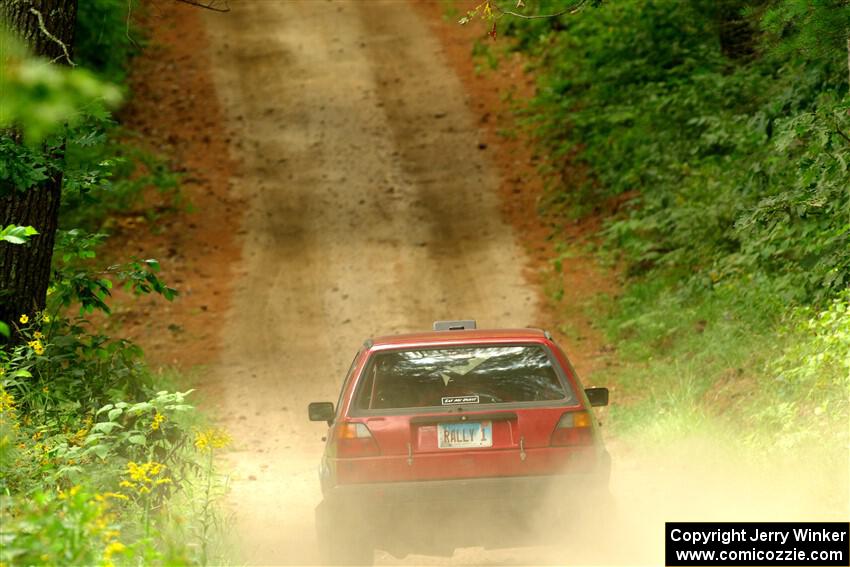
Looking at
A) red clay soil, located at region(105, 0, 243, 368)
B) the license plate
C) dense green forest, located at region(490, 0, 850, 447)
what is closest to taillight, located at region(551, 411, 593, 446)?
the license plate

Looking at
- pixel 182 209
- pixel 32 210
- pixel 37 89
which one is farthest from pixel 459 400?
pixel 182 209

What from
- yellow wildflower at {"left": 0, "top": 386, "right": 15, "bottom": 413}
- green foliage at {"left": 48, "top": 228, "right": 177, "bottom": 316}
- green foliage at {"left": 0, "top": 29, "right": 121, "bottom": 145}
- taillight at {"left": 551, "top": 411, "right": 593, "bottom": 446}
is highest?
green foliage at {"left": 0, "top": 29, "right": 121, "bottom": 145}

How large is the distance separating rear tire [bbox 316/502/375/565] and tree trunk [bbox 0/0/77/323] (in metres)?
3.11

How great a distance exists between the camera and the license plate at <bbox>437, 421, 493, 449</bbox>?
6645 mm

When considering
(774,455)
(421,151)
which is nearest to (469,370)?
→ (774,455)

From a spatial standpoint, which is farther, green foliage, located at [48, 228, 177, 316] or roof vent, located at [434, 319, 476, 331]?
green foliage, located at [48, 228, 177, 316]

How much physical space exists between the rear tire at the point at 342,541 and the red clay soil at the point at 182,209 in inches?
313

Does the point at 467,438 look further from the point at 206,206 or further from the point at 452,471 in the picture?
the point at 206,206

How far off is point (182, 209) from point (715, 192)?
10337 millimetres

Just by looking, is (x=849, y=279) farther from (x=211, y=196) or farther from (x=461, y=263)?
(x=211, y=196)

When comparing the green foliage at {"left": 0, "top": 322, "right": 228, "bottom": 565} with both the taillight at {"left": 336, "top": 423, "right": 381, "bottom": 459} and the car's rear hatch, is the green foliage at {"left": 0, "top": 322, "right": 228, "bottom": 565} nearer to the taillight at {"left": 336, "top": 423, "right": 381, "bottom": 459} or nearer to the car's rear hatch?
the taillight at {"left": 336, "top": 423, "right": 381, "bottom": 459}

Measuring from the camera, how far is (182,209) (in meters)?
20.5

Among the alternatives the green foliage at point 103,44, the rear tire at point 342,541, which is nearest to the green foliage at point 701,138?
the rear tire at point 342,541

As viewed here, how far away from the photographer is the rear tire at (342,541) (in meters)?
6.57
